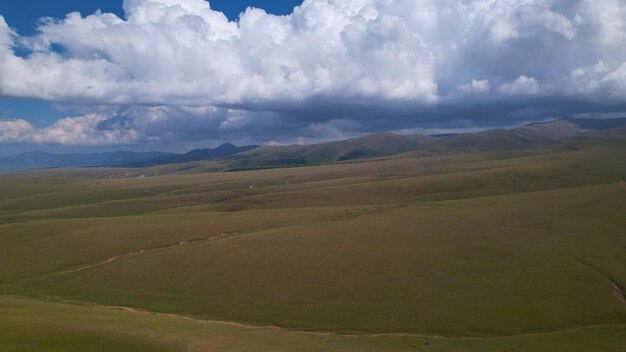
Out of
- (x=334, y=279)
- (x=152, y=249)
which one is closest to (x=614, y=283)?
(x=334, y=279)

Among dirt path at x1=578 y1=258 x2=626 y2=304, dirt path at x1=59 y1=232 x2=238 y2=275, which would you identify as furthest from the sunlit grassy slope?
dirt path at x1=59 y1=232 x2=238 y2=275

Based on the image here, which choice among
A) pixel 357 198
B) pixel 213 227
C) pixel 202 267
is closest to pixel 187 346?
pixel 202 267

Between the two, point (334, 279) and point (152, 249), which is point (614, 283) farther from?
point (152, 249)

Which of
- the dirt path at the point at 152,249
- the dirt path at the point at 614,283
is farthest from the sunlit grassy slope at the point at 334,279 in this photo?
the dirt path at the point at 152,249

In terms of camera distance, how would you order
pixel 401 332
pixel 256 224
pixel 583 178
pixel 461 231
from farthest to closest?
pixel 583 178, pixel 256 224, pixel 461 231, pixel 401 332

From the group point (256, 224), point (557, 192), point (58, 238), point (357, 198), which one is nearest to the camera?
point (58, 238)

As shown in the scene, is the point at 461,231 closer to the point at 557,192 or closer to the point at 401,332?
the point at 401,332

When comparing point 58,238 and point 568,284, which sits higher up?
point 58,238

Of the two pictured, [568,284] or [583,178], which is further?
[583,178]

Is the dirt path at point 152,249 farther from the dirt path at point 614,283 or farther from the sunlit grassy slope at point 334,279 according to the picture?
the dirt path at point 614,283
